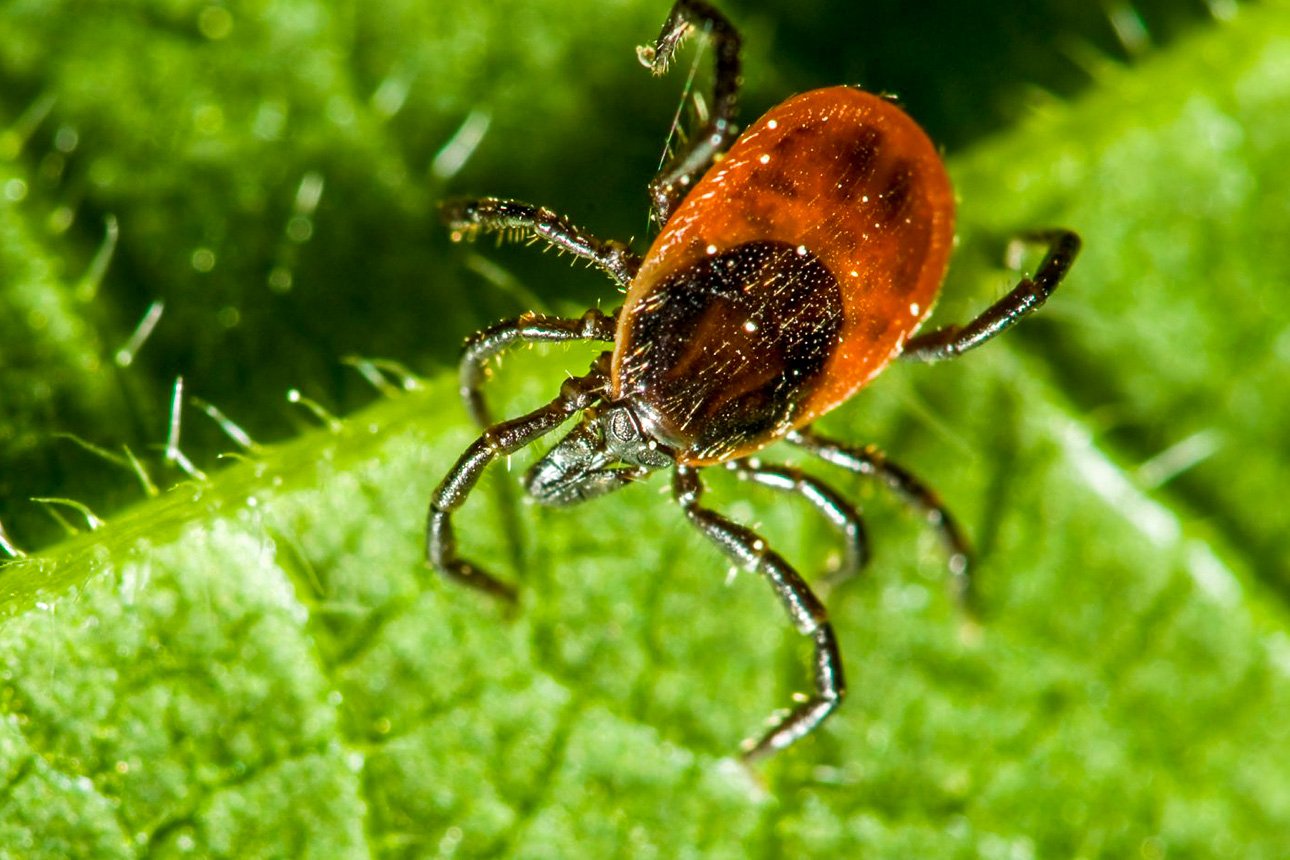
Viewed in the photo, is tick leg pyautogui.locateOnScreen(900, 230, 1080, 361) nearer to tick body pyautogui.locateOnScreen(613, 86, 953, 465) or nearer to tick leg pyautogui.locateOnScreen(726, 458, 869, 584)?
tick body pyautogui.locateOnScreen(613, 86, 953, 465)

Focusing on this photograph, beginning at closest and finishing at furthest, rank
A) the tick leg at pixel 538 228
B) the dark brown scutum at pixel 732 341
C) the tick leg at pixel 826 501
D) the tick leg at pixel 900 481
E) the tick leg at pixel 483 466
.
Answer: the tick leg at pixel 483 466
the dark brown scutum at pixel 732 341
the tick leg at pixel 538 228
the tick leg at pixel 826 501
the tick leg at pixel 900 481

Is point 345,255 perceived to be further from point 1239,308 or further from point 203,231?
point 1239,308

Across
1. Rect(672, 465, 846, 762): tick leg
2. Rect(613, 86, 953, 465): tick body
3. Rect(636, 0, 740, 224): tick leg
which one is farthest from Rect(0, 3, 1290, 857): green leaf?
Rect(636, 0, 740, 224): tick leg

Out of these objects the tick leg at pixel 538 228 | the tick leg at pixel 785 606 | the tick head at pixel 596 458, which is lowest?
the tick leg at pixel 785 606

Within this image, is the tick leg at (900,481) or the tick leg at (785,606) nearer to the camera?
the tick leg at (785,606)

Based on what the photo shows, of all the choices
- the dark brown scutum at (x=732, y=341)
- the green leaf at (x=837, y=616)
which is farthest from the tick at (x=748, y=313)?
the green leaf at (x=837, y=616)

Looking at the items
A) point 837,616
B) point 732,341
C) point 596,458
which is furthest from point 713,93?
point 837,616

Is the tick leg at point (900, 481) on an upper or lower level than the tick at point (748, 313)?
lower

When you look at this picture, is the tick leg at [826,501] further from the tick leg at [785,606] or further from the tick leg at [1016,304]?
the tick leg at [1016,304]
